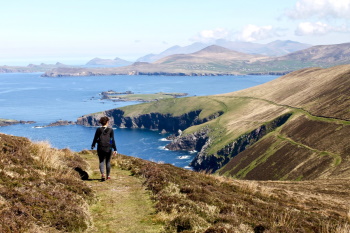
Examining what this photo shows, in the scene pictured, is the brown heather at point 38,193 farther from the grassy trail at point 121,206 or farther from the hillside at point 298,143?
the hillside at point 298,143

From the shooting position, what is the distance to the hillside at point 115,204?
39.9 ft

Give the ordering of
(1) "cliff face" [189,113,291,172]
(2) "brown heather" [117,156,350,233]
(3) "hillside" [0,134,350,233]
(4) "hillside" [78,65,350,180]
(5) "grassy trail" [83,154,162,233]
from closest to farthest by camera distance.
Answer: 1. (3) "hillside" [0,134,350,233]
2. (5) "grassy trail" [83,154,162,233]
3. (2) "brown heather" [117,156,350,233]
4. (4) "hillside" [78,65,350,180]
5. (1) "cliff face" [189,113,291,172]

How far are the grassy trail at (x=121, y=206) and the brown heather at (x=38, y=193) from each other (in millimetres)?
586

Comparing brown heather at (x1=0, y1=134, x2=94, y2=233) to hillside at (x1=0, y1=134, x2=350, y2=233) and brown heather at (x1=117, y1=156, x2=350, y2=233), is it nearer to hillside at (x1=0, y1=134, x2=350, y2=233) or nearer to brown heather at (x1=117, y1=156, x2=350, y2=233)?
hillside at (x1=0, y1=134, x2=350, y2=233)

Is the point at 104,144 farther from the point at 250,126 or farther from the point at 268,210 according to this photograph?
the point at 250,126

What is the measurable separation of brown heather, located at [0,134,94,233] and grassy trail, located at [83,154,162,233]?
586mm

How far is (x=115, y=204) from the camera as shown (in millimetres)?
15391

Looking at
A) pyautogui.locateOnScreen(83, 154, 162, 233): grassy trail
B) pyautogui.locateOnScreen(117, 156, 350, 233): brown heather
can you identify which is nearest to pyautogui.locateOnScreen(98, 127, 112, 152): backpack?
pyautogui.locateOnScreen(83, 154, 162, 233): grassy trail

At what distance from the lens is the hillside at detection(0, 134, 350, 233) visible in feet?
39.9

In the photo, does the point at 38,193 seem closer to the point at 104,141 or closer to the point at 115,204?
the point at 115,204

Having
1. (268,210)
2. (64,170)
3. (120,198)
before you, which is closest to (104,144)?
(64,170)

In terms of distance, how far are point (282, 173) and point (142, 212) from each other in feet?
314

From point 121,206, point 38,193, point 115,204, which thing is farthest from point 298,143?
point 38,193

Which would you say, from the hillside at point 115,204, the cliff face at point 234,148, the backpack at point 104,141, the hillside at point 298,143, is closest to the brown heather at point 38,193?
the hillside at point 115,204
